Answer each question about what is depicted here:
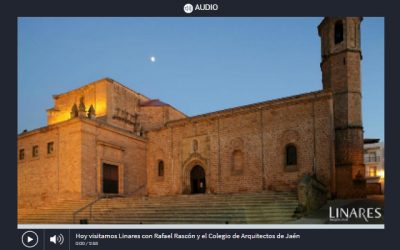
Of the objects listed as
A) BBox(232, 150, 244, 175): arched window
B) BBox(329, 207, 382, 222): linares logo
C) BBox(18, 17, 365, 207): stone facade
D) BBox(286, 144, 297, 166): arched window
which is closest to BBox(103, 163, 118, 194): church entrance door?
BBox(18, 17, 365, 207): stone facade

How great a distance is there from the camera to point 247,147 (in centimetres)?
1997

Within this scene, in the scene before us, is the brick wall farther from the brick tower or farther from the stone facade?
the brick tower

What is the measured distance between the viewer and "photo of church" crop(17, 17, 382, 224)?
15445 millimetres

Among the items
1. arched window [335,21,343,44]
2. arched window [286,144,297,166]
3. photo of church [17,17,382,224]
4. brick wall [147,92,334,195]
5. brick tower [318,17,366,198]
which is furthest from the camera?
arched window [335,21,343,44]

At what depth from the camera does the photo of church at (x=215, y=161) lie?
15.4 m

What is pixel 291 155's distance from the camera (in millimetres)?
18656

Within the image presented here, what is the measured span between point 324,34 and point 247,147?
431 inches

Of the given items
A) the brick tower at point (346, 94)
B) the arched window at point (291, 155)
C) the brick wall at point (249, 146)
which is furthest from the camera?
the brick tower at point (346, 94)
